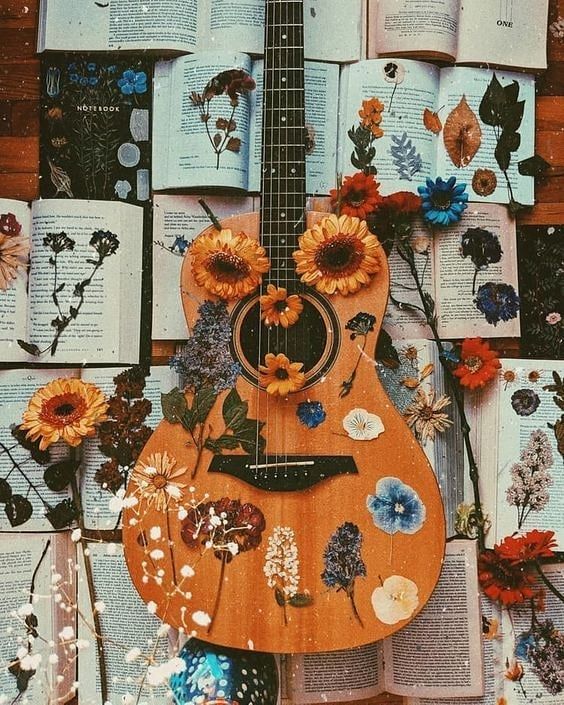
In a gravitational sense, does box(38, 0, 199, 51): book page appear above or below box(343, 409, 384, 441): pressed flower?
above

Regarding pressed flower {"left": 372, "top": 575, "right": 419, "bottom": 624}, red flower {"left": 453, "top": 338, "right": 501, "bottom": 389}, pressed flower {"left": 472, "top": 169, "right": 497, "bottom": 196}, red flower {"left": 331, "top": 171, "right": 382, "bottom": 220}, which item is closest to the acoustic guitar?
pressed flower {"left": 372, "top": 575, "right": 419, "bottom": 624}

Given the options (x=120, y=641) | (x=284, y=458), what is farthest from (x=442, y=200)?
(x=120, y=641)

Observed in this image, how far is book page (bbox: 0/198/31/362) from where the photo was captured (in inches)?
60.0

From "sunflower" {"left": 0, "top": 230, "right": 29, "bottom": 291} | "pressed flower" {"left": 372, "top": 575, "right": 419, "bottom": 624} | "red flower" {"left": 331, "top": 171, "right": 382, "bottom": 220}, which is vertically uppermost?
"red flower" {"left": 331, "top": 171, "right": 382, "bottom": 220}

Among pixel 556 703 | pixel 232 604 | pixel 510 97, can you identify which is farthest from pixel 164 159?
pixel 556 703

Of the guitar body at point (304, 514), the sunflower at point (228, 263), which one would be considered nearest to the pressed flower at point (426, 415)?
the guitar body at point (304, 514)

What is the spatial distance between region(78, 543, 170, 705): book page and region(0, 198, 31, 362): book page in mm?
427

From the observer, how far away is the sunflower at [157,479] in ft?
4.41

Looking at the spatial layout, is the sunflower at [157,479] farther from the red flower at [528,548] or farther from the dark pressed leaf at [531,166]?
the dark pressed leaf at [531,166]

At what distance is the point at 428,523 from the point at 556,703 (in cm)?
51

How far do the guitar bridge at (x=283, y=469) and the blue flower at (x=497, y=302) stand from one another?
17.2 inches

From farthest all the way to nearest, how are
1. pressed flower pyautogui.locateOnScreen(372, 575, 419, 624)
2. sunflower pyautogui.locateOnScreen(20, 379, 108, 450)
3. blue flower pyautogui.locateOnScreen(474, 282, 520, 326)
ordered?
blue flower pyautogui.locateOnScreen(474, 282, 520, 326) → sunflower pyautogui.locateOnScreen(20, 379, 108, 450) → pressed flower pyautogui.locateOnScreen(372, 575, 419, 624)

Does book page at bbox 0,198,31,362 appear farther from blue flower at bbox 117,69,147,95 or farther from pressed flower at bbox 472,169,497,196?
pressed flower at bbox 472,169,497,196

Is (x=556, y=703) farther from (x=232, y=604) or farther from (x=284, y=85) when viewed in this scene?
(x=284, y=85)
